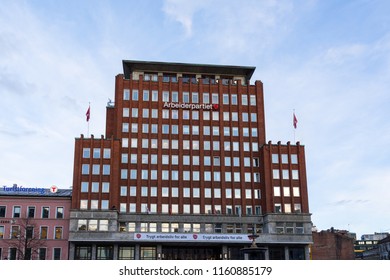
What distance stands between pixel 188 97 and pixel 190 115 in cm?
423

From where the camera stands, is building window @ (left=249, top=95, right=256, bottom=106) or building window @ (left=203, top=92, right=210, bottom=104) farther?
building window @ (left=249, top=95, right=256, bottom=106)

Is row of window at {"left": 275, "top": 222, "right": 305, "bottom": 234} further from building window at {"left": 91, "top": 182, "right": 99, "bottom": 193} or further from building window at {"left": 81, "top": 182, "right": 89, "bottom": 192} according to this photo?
building window at {"left": 81, "top": 182, "right": 89, "bottom": 192}

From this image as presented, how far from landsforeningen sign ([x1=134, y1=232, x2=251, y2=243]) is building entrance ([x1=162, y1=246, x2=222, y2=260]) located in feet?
15.0

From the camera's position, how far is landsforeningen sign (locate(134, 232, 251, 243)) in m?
88.0

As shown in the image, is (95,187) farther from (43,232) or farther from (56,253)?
(56,253)

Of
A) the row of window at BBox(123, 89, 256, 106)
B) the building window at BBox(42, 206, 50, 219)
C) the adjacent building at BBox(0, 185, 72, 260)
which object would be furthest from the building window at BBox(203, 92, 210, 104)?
the building window at BBox(42, 206, 50, 219)

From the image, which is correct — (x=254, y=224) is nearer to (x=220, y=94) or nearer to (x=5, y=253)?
(x=220, y=94)

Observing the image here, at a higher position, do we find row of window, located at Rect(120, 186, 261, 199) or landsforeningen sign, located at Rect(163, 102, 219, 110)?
landsforeningen sign, located at Rect(163, 102, 219, 110)

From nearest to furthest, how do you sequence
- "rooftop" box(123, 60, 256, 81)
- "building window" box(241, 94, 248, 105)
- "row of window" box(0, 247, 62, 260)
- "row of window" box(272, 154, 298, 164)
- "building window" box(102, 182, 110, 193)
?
"row of window" box(0, 247, 62, 260) → "building window" box(102, 182, 110, 193) → "row of window" box(272, 154, 298, 164) → "building window" box(241, 94, 248, 105) → "rooftop" box(123, 60, 256, 81)

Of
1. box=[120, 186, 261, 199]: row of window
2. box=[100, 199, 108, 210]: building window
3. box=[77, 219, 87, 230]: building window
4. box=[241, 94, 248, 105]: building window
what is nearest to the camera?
box=[77, 219, 87, 230]: building window

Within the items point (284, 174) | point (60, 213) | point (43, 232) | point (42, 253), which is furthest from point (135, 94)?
point (42, 253)

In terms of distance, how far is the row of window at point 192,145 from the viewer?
9794cm

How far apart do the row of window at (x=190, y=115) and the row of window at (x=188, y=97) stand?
240 cm

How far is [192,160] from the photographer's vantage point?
98.6 m
